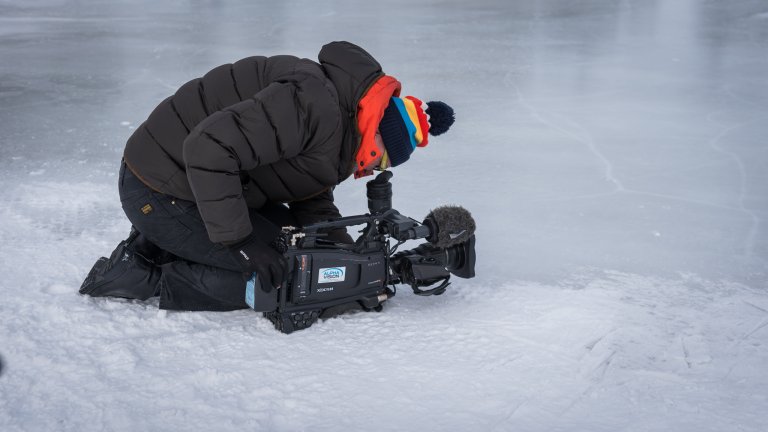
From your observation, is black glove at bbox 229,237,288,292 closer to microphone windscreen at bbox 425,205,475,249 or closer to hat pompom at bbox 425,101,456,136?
microphone windscreen at bbox 425,205,475,249

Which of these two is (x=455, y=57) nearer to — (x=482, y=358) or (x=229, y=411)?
(x=482, y=358)

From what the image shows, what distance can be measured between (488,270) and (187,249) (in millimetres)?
1054

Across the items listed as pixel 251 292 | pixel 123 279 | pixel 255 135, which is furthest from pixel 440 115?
pixel 123 279

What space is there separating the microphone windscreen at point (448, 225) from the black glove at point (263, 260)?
1.59 ft

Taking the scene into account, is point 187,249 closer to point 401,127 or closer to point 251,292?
point 251,292

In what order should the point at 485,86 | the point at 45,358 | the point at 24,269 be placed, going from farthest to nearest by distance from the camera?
the point at 485,86 → the point at 24,269 → the point at 45,358

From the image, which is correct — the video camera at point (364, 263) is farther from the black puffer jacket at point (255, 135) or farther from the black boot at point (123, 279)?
the black boot at point (123, 279)

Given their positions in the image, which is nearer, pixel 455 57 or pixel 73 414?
pixel 73 414

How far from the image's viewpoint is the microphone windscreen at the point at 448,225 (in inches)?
96.5

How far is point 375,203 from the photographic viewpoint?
2459mm

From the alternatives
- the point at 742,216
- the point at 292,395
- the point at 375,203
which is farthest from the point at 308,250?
the point at 742,216

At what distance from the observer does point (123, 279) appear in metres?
2.45

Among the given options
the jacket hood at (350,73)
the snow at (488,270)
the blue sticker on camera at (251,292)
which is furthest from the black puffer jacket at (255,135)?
the snow at (488,270)

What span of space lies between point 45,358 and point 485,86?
4.02 metres
